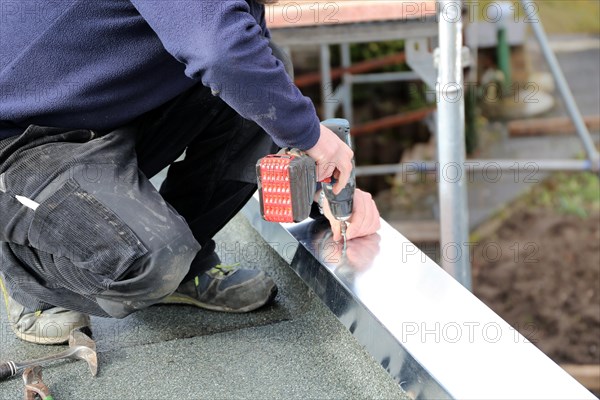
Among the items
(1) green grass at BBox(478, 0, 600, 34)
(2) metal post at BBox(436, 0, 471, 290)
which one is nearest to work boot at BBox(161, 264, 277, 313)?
(2) metal post at BBox(436, 0, 471, 290)

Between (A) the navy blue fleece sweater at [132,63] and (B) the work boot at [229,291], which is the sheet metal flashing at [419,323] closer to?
(B) the work boot at [229,291]

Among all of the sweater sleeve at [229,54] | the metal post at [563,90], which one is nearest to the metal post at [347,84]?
the metal post at [563,90]

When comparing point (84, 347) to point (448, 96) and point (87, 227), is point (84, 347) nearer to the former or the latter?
point (87, 227)

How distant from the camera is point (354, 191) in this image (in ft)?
6.58

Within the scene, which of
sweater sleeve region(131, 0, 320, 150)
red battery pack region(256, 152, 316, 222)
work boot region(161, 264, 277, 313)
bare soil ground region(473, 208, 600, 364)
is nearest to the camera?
sweater sleeve region(131, 0, 320, 150)

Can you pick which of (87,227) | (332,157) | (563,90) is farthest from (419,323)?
(563,90)

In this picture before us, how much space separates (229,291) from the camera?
7.04ft

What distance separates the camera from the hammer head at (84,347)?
1.90 meters

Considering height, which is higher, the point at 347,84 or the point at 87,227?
the point at 87,227

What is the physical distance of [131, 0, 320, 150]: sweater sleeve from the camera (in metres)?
1.48

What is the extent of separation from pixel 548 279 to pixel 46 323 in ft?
9.33

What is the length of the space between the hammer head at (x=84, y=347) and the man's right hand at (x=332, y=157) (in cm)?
68

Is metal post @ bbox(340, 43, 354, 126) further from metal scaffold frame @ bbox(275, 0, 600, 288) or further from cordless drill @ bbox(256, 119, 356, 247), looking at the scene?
cordless drill @ bbox(256, 119, 356, 247)

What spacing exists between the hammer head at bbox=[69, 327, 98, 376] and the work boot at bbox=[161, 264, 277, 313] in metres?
0.27
